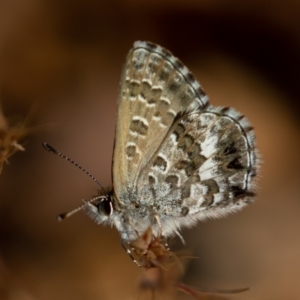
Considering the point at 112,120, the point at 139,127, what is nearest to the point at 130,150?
the point at 139,127

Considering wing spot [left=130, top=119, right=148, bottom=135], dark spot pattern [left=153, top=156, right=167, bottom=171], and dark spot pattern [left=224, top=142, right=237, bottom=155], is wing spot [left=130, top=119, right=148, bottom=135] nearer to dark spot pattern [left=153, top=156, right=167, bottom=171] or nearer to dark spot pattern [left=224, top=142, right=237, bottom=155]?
dark spot pattern [left=153, top=156, right=167, bottom=171]

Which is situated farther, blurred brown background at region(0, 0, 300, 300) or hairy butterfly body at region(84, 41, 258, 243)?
blurred brown background at region(0, 0, 300, 300)

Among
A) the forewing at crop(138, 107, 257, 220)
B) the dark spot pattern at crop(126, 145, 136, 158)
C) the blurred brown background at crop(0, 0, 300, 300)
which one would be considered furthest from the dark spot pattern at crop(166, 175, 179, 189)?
the blurred brown background at crop(0, 0, 300, 300)

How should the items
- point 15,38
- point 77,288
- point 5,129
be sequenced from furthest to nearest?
point 15,38 < point 77,288 < point 5,129

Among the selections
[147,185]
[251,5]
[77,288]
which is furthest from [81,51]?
[147,185]

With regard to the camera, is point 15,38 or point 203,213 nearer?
point 203,213

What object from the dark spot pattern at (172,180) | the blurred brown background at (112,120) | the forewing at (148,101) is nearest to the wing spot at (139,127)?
the forewing at (148,101)

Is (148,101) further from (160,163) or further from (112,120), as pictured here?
(112,120)

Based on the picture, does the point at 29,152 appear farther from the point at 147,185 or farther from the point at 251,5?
the point at 251,5
